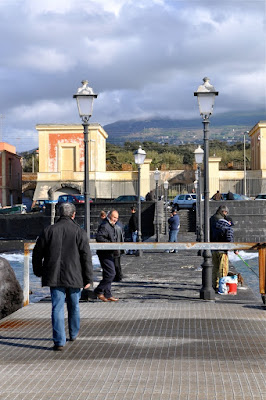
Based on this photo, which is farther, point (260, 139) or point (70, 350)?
point (260, 139)

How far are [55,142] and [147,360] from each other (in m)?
50.1

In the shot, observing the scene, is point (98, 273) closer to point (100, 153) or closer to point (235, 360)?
point (235, 360)

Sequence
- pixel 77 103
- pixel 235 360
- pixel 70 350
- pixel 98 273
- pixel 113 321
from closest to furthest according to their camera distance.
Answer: pixel 235 360 < pixel 70 350 < pixel 113 321 < pixel 77 103 < pixel 98 273

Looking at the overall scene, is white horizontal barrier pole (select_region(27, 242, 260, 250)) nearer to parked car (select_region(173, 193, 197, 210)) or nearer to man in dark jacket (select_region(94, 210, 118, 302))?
man in dark jacket (select_region(94, 210, 118, 302))

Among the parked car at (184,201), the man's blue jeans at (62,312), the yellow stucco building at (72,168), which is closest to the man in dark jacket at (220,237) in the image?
the man's blue jeans at (62,312)

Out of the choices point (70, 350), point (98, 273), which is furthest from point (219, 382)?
point (98, 273)

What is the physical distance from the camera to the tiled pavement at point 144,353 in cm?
580

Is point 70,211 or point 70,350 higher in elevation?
point 70,211

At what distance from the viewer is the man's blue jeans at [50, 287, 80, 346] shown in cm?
747

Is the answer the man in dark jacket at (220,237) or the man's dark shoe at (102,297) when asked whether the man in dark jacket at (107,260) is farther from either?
the man in dark jacket at (220,237)

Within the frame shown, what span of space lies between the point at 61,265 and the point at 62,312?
1.76 ft

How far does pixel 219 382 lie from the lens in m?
A: 5.99

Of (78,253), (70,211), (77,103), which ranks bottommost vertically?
(78,253)

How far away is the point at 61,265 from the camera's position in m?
7.59
